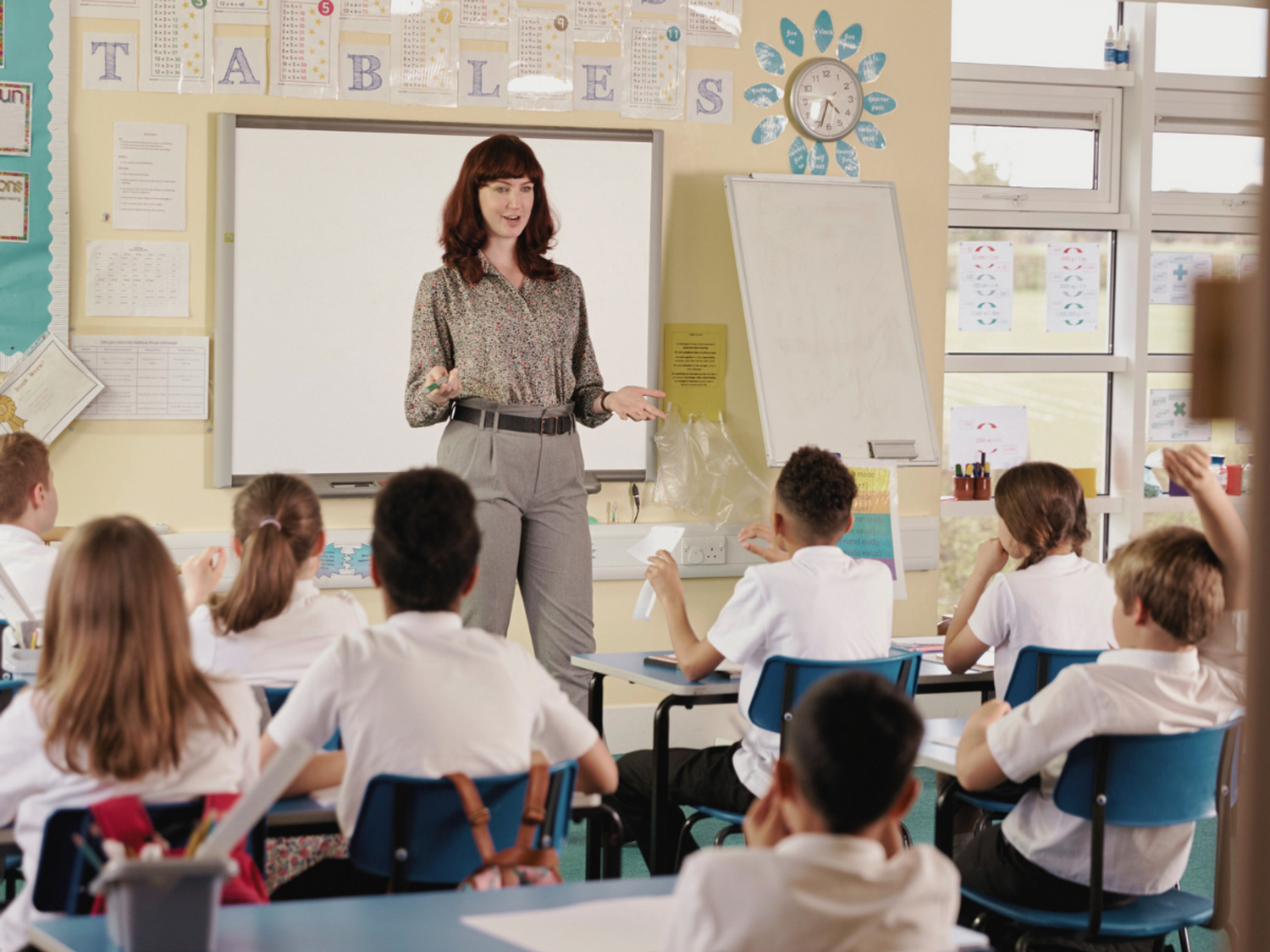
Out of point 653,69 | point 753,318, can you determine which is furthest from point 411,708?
point 653,69

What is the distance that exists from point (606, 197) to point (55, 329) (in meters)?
1.84

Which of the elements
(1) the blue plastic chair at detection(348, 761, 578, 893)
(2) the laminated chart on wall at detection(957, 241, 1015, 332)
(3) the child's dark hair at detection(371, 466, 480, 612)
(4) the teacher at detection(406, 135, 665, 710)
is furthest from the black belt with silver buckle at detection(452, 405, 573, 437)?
(2) the laminated chart on wall at detection(957, 241, 1015, 332)

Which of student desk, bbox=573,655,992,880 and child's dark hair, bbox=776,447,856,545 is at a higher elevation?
child's dark hair, bbox=776,447,856,545

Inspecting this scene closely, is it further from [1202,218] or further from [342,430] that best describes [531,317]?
[1202,218]

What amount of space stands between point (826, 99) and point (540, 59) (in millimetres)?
1073

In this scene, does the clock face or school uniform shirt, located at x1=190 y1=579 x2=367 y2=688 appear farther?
the clock face

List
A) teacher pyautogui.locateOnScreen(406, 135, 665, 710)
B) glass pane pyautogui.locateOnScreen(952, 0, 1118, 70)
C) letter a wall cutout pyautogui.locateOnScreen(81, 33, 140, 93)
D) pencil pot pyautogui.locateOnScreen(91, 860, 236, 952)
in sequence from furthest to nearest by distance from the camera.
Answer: glass pane pyautogui.locateOnScreen(952, 0, 1118, 70) < letter a wall cutout pyautogui.locateOnScreen(81, 33, 140, 93) < teacher pyautogui.locateOnScreen(406, 135, 665, 710) < pencil pot pyautogui.locateOnScreen(91, 860, 236, 952)

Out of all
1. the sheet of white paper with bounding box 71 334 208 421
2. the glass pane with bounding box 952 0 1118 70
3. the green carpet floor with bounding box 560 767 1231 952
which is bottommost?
the green carpet floor with bounding box 560 767 1231 952

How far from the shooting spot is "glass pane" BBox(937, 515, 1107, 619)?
17.3 feet

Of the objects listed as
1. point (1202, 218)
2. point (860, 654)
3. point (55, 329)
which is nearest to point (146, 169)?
point (55, 329)

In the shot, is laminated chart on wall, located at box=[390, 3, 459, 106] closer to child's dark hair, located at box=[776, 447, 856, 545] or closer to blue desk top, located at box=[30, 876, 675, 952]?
child's dark hair, located at box=[776, 447, 856, 545]

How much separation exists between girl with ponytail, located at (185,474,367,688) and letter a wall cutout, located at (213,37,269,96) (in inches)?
85.3

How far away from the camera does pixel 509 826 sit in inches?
67.1

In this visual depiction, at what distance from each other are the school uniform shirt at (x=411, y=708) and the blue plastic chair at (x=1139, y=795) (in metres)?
0.90
